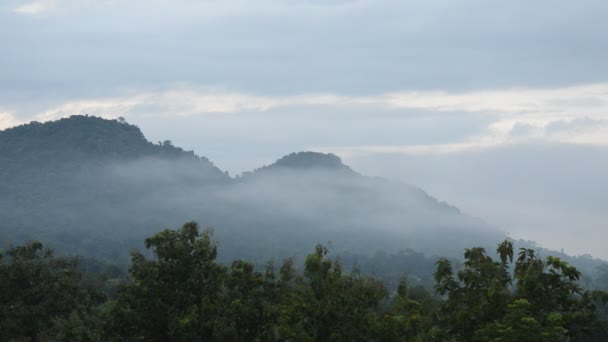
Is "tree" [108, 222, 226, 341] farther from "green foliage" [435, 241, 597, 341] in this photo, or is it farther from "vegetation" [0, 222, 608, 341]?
"green foliage" [435, 241, 597, 341]

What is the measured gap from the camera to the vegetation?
1602 cm

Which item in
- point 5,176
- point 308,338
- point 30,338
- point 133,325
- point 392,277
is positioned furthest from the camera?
point 5,176

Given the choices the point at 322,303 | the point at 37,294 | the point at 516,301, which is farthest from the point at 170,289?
the point at 516,301

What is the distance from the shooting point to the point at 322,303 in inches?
670

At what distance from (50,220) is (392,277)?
317 ft

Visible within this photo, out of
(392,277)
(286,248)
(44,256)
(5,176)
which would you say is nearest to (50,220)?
(5,176)

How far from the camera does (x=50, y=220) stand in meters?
173

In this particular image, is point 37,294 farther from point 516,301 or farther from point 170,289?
point 516,301

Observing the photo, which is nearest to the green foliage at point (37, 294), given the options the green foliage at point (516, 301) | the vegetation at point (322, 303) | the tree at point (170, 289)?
the vegetation at point (322, 303)

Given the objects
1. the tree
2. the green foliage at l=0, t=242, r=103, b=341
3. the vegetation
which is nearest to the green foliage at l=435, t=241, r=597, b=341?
the vegetation

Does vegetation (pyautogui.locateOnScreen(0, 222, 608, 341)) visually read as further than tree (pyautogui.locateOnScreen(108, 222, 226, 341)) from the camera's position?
No

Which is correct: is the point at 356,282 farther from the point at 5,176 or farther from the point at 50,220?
the point at 5,176

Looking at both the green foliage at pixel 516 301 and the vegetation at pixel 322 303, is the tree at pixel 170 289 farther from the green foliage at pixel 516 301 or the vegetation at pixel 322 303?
the green foliage at pixel 516 301

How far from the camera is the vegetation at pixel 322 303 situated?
1602 centimetres
